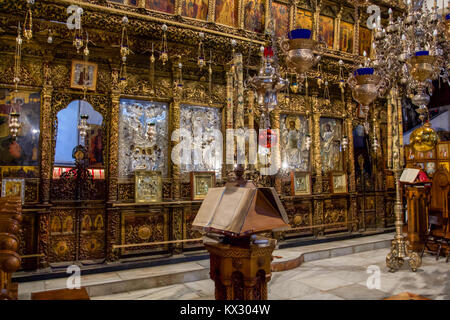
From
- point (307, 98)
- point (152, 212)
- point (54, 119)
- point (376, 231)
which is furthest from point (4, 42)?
point (376, 231)

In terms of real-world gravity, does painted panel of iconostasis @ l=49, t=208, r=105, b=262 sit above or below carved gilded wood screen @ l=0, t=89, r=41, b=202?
below

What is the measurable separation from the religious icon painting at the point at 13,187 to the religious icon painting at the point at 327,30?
7355 mm

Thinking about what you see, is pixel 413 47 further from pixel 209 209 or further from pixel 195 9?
pixel 209 209

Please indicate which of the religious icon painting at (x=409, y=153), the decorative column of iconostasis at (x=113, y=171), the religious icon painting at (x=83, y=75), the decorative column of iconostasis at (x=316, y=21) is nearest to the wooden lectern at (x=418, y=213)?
the decorative column of iconostasis at (x=316, y=21)

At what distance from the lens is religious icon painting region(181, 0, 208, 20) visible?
645cm

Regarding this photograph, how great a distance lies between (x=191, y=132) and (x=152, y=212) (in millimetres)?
1859

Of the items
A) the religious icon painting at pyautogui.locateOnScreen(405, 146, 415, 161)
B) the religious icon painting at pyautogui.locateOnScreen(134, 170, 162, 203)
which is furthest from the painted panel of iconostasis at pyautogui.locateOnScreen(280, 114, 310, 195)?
the religious icon painting at pyautogui.locateOnScreen(405, 146, 415, 161)

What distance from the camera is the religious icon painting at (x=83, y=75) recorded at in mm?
5805

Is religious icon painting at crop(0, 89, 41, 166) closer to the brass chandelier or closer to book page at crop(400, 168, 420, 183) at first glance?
the brass chandelier

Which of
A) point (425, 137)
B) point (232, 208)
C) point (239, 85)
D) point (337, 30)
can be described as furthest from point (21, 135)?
point (337, 30)

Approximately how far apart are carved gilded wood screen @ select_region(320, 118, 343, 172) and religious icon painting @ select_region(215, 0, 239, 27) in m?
3.61

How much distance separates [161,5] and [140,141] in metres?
2.69

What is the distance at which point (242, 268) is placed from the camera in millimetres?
2496

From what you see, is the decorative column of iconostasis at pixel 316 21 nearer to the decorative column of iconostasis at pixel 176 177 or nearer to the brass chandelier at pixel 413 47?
the brass chandelier at pixel 413 47
